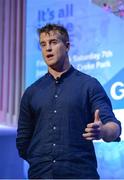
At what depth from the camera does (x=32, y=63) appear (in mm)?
2857

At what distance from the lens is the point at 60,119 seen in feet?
4.99

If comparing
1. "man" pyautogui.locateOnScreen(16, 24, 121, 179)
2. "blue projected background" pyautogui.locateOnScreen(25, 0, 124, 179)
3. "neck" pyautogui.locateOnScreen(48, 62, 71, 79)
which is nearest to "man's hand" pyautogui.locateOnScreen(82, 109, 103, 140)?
"man" pyautogui.locateOnScreen(16, 24, 121, 179)

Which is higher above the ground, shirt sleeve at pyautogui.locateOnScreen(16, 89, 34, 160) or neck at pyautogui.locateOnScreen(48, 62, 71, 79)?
neck at pyautogui.locateOnScreen(48, 62, 71, 79)

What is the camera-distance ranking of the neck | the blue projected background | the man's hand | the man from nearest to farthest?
the man's hand < the man < the neck < the blue projected background

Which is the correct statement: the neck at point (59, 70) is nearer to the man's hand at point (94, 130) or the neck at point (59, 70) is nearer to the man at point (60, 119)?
the man at point (60, 119)

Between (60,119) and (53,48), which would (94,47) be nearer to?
(53,48)

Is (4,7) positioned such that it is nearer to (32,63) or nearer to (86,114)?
(32,63)

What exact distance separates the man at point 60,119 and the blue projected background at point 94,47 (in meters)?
0.97

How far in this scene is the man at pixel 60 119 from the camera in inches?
58.3

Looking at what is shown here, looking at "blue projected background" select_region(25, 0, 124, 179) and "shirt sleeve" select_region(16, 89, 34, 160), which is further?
"blue projected background" select_region(25, 0, 124, 179)

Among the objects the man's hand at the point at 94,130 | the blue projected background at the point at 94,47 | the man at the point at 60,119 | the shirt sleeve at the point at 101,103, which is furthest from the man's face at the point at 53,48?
the blue projected background at the point at 94,47

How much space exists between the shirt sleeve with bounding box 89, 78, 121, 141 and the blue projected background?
3.24 feet

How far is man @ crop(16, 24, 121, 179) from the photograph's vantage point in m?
1.48

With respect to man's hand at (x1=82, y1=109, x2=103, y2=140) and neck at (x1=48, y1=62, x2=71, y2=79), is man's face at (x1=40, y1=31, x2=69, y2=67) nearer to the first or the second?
neck at (x1=48, y1=62, x2=71, y2=79)
